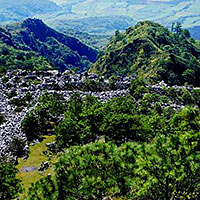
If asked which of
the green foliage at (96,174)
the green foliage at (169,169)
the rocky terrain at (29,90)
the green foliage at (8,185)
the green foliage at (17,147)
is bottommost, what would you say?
the rocky terrain at (29,90)

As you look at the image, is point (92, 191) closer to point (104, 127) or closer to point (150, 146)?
point (150, 146)

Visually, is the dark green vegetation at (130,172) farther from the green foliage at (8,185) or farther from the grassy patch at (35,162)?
the grassy patch at (35,162)

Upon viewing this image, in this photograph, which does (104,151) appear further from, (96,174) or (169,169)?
(169,169)

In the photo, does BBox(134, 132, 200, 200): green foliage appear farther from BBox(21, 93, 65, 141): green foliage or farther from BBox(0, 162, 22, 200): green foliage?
BBox(21, 93, 65, 141): green foliage

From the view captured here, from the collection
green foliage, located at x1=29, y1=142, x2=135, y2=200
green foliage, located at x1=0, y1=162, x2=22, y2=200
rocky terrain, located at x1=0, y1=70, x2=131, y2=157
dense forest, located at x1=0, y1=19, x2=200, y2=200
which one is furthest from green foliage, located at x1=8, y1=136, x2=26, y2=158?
green foliage, located at x1=29, y1=142, x2=135, y2=200

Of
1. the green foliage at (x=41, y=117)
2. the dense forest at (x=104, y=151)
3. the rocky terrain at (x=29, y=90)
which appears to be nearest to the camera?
the dense forest at (x=104, y=151)

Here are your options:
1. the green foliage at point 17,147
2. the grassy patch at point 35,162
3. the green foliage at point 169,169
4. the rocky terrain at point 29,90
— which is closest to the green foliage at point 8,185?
the grassy patch at point 35,162
